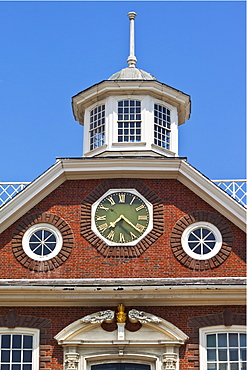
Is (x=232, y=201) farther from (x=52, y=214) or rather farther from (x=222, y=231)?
(x=52, y=214)

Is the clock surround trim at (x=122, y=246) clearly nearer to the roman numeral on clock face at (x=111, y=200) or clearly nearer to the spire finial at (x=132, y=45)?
the roman numeral on clock face at (x=111, y=200)

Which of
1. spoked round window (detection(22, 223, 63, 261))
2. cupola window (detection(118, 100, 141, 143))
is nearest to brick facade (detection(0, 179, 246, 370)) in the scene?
spoked round window (detection(22, 223, 63, 261))

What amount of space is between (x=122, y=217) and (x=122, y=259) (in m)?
1.35

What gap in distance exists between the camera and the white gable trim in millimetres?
28547

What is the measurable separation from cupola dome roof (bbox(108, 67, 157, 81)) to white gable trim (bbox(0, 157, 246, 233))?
471 centimetres

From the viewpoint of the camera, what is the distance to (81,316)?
89.9ft

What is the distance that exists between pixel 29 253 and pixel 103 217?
2417mm

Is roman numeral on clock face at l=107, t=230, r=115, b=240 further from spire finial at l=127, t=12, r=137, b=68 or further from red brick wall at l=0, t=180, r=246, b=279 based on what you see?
spire finial at l=127, t=12, r=137, b=68

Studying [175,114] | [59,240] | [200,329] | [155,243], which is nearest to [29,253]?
[59,240]

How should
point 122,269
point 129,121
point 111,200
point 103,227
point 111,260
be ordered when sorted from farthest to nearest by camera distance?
point 129,121, point 111,200, point 103,227, point 111,260, point 122,269

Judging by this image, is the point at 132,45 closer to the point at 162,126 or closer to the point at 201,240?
the point at 162,126

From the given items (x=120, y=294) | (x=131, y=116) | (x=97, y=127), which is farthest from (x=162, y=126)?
(x=120, y=294)

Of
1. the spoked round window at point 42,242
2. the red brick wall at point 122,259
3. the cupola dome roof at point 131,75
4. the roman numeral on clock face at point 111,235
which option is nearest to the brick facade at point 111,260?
the red brick wall at point 122,259

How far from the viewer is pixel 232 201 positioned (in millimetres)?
28406
